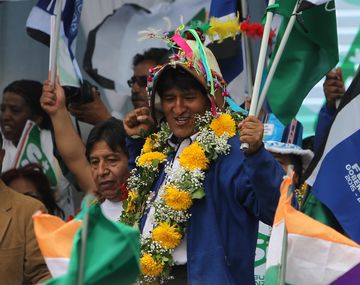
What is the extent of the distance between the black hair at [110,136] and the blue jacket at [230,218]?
1.38 meters

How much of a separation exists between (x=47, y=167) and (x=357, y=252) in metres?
3.94

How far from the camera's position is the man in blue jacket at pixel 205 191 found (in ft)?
18.0

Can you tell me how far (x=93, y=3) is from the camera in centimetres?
891

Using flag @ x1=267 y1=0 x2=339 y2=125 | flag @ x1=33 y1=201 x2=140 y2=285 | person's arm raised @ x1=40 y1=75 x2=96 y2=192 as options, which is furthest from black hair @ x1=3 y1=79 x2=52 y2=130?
flag @ x1=33 y1=201 x2=140 y2=285

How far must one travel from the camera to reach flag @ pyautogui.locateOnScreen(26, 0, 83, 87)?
8039mm

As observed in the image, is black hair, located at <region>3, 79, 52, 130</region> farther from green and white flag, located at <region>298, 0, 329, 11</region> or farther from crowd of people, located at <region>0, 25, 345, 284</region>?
green and white flag, located at <region>298, 0, 329, 11</region>

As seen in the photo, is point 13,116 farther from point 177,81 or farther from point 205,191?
point 205,191

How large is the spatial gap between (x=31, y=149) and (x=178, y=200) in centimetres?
275

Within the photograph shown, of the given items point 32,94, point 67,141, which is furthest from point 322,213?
point 32,94

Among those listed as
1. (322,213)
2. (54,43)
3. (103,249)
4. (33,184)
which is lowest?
(33,184)

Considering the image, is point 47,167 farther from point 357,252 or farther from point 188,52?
point 357,252

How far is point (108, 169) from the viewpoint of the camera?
275 inches

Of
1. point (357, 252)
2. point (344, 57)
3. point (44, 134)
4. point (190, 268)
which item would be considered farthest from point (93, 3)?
point (357, 252)

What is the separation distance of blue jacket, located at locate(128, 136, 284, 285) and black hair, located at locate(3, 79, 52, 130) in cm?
279
